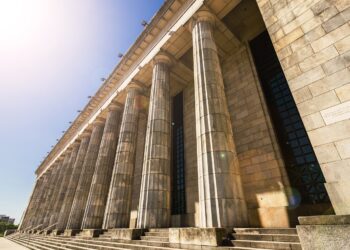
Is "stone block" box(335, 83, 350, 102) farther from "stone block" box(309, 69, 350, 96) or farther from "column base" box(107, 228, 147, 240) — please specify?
"column base" box(107, 228, 147, 240)

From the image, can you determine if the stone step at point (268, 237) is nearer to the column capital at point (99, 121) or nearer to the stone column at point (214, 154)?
the stone column at point (214, 154)

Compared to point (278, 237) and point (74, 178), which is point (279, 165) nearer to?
point (278, 237)

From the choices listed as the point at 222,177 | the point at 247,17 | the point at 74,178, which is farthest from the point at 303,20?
the point at 74,178

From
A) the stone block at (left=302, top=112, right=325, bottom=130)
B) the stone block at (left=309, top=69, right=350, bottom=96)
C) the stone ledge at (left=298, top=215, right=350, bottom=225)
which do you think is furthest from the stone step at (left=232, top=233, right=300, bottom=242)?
the stone block at (left=309, top=69, right=350, bottom=96)

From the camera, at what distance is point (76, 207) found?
63.6ft

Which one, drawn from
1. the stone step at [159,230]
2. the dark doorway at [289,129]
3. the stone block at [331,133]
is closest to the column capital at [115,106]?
the dark doorway at [289,129]

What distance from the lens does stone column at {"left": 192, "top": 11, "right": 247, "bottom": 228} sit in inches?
288

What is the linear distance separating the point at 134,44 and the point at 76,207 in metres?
16.9

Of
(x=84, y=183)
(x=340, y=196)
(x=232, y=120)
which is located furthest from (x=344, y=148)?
(x=84, y=183)

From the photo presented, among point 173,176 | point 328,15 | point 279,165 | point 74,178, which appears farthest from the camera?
point 74,178

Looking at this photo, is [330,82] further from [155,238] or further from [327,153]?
[155,238]

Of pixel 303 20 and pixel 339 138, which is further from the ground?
pixel 303 20

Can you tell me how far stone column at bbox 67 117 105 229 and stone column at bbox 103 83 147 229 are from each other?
702 cm

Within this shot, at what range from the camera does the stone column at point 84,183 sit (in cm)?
1900
